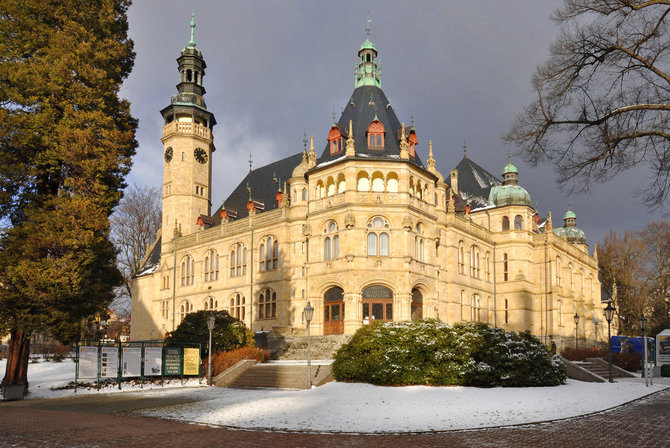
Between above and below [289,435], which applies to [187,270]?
above

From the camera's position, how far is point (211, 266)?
49.7 m

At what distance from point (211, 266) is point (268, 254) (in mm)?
7792

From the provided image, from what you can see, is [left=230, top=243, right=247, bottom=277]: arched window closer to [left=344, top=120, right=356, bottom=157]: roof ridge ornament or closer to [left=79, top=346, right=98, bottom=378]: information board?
[left=344, top=120, right=356, bottom=157]: roof ridge ornament

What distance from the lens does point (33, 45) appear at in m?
22.9

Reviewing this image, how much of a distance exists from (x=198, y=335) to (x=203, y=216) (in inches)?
1030

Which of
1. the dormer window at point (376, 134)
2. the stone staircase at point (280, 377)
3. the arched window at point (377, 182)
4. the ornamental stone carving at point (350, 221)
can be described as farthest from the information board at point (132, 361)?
the dormer window at point (376, 134)

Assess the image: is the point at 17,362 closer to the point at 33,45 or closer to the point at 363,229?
the point at 33,45

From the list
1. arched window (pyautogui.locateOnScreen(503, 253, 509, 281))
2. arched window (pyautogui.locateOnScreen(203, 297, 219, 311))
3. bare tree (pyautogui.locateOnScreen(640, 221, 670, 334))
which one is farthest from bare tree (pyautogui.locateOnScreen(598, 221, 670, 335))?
arched window (pyautogui.locateOnScreen(203, 297, 219, 311))

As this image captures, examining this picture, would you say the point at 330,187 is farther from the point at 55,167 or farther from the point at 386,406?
the point at 386,406

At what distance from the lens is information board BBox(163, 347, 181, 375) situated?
2505 cm

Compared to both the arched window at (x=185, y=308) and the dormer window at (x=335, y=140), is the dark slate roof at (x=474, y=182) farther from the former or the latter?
the arched window at (x=185, y=308)

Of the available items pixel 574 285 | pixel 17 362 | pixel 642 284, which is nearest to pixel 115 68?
pixel 17 362

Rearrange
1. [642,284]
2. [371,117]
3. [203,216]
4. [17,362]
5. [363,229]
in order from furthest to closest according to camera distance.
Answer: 1. [642,284]
2. [203,216]
3. [371,117]
4. [363,229]
5. [17,362]

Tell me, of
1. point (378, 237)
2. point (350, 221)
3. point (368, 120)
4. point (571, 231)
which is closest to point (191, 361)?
point (350, 221)
